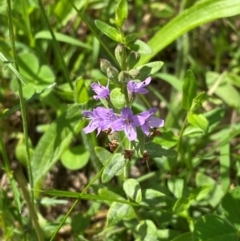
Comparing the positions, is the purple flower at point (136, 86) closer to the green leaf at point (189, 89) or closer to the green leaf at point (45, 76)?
the green leaf at point (189, 89)

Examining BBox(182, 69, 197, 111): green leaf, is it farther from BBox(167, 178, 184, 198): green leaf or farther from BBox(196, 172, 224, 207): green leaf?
BBox(196, 172, 224, 207): green leaf

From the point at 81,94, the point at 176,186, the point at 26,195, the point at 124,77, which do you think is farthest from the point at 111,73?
the point at 176,186

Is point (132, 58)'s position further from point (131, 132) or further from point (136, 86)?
point (131, 132)

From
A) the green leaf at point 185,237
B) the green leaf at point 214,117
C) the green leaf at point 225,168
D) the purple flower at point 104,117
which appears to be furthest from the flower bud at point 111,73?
the green leaf at point 225,168

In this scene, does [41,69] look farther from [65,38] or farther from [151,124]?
A: [151,124]

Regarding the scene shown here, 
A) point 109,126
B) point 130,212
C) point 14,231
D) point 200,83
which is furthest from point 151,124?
point 200,83

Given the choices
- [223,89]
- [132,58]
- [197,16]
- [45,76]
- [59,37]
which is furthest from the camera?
[223,89]
